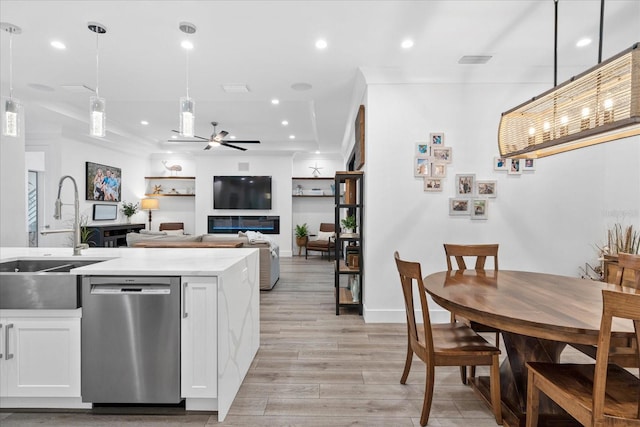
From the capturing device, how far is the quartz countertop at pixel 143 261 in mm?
1875

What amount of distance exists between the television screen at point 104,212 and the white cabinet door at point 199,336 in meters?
6.70

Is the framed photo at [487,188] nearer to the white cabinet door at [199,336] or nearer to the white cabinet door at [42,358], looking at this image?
the white cabinet door at [199,336]

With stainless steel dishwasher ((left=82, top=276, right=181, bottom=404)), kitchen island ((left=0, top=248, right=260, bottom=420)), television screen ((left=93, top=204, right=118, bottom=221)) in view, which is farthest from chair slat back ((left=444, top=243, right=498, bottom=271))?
television screen ((left=93, top=204, right=118, bottom=221))

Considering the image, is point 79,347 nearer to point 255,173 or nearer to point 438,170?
point 438,170

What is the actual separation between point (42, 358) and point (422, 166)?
141 inches

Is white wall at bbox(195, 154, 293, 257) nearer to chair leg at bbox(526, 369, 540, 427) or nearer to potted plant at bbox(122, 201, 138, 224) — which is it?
potted plant at bbox(122, 201, 138, 224)

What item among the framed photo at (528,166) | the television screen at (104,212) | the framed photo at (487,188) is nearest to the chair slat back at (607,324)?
the framed photo at (487,188)

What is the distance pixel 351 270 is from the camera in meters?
3.88

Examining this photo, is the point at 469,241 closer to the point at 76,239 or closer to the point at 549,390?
the point at 549,390

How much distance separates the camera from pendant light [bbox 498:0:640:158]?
58.4 inches

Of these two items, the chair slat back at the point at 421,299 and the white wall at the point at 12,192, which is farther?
the white wall at the point at 12,192

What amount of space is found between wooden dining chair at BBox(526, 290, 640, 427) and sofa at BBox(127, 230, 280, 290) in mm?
3741

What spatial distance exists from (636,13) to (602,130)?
197cm

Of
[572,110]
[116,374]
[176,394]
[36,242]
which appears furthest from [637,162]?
[36,242]
